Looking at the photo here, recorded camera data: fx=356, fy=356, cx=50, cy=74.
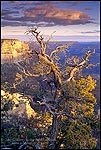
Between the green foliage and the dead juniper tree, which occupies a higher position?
the dead juniper tree

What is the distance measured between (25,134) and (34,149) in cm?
368

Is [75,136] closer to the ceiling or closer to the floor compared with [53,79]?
closer to the floor

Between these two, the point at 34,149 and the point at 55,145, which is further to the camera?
the point at 55,145

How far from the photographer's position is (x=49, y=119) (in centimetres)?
1480

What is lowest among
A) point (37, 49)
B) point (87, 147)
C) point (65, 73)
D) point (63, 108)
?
point (87, 147)

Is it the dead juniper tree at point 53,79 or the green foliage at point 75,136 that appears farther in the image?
the green foliage at point 75,136

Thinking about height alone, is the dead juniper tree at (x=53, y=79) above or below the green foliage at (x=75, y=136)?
above

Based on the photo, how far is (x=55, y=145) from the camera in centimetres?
1191

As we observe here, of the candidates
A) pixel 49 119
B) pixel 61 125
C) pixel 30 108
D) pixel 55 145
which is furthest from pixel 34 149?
pixel 30 108

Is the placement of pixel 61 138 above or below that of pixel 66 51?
below

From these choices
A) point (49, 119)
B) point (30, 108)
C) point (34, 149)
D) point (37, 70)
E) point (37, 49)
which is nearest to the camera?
point (34, 149)

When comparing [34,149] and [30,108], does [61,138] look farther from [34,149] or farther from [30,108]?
[30,108]

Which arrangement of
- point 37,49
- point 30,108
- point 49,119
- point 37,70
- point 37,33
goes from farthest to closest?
point 30,108 < point 49,119 < point 37,70 < point 37,49 < point 37,33

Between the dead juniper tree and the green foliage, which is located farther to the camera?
the green foliage
